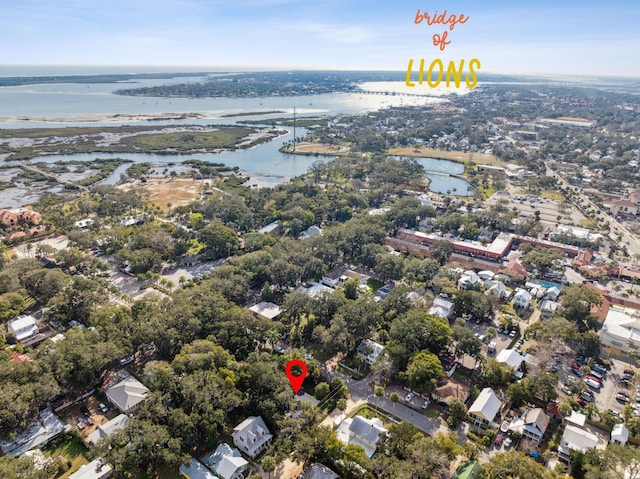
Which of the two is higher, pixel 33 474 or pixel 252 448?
pixel 33 474

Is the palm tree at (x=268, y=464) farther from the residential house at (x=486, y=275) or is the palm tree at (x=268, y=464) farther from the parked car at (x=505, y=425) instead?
the residential house at (x=486, y=275)

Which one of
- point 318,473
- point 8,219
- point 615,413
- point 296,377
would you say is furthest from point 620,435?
point 8,219

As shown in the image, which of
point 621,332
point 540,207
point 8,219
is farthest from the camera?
point 540,207

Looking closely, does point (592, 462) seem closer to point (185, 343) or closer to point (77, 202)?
point (185, 343)

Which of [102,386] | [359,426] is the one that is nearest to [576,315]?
[359,426]

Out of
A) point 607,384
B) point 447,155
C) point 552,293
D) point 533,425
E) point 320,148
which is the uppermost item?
point 320,148

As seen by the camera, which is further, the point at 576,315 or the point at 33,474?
the point at 576,315

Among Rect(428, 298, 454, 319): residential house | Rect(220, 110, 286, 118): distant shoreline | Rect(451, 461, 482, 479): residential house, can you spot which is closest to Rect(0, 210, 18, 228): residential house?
Rect(428, 298, 454, 319): residential house

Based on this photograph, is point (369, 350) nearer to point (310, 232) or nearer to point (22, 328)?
point (310, 232)
